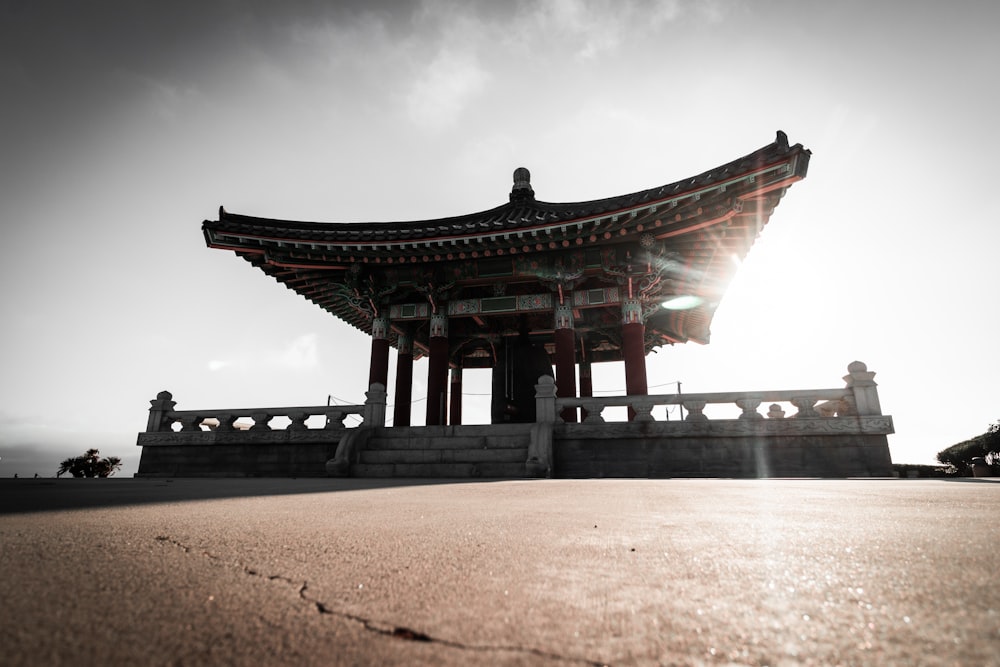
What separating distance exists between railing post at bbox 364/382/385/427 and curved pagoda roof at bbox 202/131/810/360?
3.34m

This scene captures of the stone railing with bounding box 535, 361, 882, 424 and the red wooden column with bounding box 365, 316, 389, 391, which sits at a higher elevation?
the red wooden column with bounding box 365, 316, 389, 391

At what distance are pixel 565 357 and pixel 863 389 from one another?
5.46 meters

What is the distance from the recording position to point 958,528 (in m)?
1.58

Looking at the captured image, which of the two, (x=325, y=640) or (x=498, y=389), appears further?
(x=498, y=389)

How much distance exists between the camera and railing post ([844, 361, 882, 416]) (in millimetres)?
7148

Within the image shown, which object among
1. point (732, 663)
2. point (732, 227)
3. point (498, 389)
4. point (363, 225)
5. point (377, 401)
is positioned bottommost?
point (732, 663)

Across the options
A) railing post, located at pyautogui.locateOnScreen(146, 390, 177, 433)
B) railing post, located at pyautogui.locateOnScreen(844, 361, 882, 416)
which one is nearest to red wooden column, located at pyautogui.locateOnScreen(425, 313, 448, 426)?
railing post, located at pyautogui.locateOnScreen(146, 390, 177, 433)

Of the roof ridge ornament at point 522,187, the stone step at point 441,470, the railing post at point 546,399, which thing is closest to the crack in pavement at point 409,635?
the stone step at point 441,470

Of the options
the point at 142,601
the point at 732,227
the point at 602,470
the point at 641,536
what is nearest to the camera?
the point at 142,601

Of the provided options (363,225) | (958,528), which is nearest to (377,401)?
(363,225)

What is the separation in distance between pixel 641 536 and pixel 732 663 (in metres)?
0.99

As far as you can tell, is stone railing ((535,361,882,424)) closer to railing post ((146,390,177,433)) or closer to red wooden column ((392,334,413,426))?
red wooden column ((392,334,413,426))

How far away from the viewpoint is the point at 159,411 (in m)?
9.88

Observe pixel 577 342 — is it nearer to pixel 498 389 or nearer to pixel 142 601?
pixel 498 389
